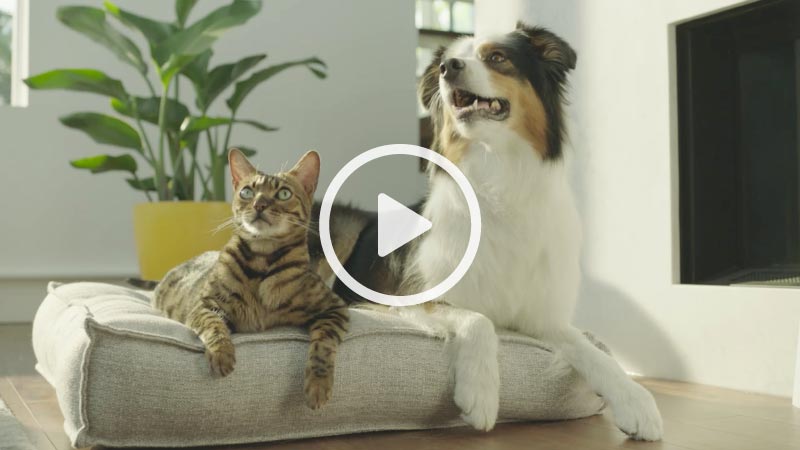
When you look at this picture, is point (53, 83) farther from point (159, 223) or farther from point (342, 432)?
point (342, 432)

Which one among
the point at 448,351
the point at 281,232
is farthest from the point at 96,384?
the point at 448,351

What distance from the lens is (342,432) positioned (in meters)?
1.90

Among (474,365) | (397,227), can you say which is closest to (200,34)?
(397,227)

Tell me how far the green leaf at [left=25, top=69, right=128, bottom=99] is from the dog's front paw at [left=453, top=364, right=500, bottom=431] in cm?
264

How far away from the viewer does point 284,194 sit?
179 centimetres

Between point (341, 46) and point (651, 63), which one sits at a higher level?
point (341, 46)

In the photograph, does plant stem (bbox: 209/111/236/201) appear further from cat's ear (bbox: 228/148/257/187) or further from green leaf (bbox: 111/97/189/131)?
cat's ear (bbox: 228/148/257/187)

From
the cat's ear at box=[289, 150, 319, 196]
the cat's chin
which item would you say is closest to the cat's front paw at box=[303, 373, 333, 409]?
the cat's chin

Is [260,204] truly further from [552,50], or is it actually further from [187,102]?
[187,102]

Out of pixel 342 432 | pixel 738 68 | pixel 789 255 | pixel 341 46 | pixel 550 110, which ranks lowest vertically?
pixel 342 432

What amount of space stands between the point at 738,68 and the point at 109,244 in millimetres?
3639

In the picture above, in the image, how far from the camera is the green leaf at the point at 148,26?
12.2ft

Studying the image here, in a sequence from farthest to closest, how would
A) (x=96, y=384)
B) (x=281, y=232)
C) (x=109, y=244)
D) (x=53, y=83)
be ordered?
1. (x=109, y=244)
2. (x=53, y=83)
3. (x=281, y=232)
4. (x=96, y=384)

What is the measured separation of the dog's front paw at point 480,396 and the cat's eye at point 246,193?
630mm
